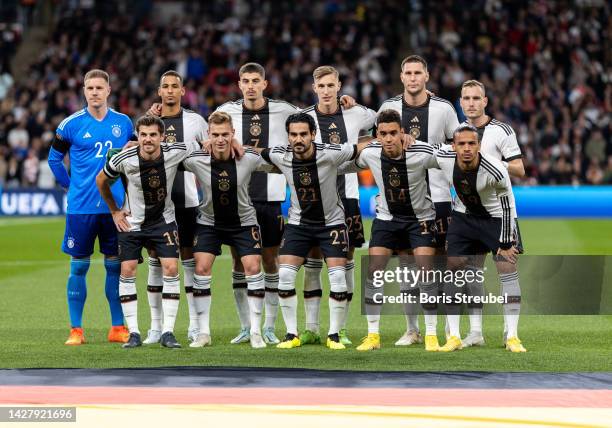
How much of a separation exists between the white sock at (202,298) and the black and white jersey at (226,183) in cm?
46

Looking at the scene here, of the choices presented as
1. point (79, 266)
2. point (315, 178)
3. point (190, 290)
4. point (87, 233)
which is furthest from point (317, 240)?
point (79, 266)

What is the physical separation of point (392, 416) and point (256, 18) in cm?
2541

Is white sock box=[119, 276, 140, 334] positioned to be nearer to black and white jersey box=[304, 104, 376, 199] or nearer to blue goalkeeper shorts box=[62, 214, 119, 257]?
blue goalkeeper shorts box=[62, 214, 119, 257]

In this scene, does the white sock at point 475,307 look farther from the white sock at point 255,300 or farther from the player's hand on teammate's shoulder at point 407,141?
the white sock at point 255,300

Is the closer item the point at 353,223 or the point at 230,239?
the point at 230,239

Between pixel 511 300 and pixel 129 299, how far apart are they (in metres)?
3.00

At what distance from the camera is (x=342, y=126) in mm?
9516

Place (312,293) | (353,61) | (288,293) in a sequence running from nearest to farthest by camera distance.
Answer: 1. (288,293)
2. (312,293)
3. (353,61)

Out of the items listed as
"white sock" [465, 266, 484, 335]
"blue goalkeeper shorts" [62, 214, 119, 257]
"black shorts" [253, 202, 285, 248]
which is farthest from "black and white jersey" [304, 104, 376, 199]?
"blue goalkeeper shorts" [62, 214, 119, 257]

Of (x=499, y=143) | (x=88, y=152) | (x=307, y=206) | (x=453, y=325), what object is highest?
(x=499, y=143)

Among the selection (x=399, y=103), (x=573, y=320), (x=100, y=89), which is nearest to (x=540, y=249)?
(x=573, y=320)

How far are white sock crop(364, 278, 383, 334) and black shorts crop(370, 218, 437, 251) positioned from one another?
33 cm

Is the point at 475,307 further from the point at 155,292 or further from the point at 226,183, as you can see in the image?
the point at 155,292

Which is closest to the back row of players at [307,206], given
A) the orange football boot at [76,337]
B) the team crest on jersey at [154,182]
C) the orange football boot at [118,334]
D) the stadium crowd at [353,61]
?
the team crest on jersey at [154,182]
